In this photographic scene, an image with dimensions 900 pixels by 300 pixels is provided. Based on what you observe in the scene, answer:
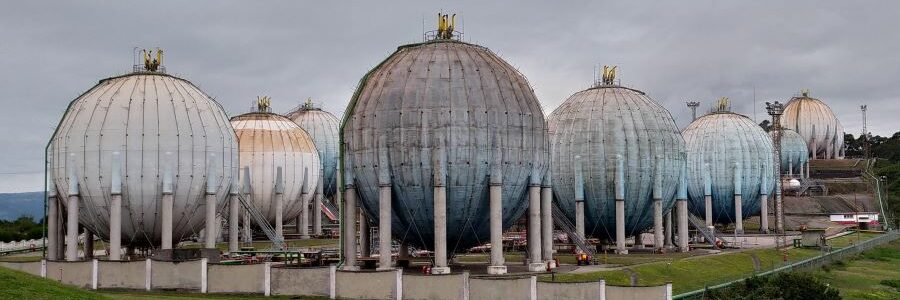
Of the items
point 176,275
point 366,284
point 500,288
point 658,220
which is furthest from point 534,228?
point 658,220

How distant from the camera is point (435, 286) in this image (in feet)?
127

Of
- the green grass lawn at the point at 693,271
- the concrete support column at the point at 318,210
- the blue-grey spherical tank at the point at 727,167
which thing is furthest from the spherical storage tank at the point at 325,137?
the green grass lawn at the point at 693,271

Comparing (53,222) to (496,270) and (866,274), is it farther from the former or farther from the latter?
(866,274)

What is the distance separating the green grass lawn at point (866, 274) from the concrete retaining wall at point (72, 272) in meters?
39.9

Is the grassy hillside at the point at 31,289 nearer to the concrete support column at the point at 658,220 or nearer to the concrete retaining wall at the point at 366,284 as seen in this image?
the concrete retaining wall at the point at 366,284

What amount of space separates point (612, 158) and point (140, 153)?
106 ft

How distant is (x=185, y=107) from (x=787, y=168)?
326 feet

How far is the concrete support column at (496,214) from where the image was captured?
45.2m

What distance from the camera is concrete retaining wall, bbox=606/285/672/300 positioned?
37.6 metres

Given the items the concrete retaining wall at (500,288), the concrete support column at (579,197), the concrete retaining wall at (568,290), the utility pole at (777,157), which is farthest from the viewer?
the utility pole at (777,157)

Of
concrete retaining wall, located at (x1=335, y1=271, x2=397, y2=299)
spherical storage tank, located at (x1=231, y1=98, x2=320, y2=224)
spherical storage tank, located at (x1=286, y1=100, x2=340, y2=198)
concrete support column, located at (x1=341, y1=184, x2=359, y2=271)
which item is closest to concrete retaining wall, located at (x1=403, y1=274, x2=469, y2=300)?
concrete retaining wall, located at (x1=335, y1=271, x2=397, y2=299)

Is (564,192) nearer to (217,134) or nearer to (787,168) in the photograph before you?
(217,134)

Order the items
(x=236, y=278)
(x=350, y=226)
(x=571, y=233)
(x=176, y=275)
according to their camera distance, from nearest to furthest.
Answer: (x=236, y=278) → (x=176, y=275) → (x=350, y=226) → (x=571, y=233)

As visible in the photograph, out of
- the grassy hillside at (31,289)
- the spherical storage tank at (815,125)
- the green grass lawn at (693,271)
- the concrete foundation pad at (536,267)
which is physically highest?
the spherical storage tank at (815,125)
